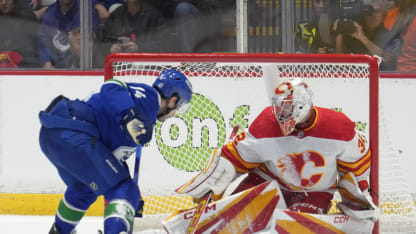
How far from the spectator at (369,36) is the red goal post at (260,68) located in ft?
2.05

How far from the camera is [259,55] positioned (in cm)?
290

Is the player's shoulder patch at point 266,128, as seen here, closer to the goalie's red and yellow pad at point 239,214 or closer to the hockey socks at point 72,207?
the goalie's red and yellow pad at point 239,214

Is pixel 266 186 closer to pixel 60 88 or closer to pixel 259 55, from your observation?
pixel 259 55

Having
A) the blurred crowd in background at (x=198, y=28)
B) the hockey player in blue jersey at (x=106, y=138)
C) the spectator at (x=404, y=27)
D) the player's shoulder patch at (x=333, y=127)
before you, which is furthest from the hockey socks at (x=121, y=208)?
the spectator at (x=404, y=27)

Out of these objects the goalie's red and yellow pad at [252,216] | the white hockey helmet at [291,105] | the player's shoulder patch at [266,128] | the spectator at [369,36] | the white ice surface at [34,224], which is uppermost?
the spectator at [369,36]

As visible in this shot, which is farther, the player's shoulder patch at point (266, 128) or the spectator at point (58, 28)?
the spectator at point (58, 28)

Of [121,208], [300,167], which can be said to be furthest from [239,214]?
[121,208]

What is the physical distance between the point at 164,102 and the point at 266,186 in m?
0.54

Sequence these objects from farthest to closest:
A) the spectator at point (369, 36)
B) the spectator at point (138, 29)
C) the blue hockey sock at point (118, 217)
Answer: the spectator at point (138, 29) < the spectator at point (369, 36) < the blue hockey sock at point (118, 217)

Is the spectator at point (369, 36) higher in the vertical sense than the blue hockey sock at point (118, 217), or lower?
higher

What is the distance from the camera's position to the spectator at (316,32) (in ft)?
12.7

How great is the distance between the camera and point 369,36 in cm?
386

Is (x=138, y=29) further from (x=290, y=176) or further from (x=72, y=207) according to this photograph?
(x=290, y=176)

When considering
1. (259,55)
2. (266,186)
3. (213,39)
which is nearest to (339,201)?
(266,186)
